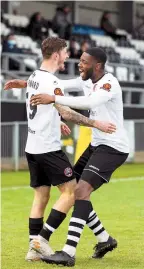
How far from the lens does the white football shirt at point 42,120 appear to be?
856 centimetres

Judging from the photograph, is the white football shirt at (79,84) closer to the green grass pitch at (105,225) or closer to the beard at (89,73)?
the beard at (89,73)

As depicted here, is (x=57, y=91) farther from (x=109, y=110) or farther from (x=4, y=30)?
(x=4, y=30)

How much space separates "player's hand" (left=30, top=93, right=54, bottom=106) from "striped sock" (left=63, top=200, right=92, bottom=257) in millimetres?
1060

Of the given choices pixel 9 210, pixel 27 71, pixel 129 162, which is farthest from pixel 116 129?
pixel 27 71

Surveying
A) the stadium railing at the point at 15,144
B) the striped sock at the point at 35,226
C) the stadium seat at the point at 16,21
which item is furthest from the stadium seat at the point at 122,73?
the striped sock at the point at 35,226

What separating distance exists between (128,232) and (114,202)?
3938mm

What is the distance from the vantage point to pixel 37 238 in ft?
28.5

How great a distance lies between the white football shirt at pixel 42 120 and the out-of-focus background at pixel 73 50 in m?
4.45

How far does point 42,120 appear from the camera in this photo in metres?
8.61

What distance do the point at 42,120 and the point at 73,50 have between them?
22287mm

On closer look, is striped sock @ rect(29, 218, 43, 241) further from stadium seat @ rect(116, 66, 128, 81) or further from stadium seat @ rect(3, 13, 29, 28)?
stadium seat @ rect(3, 13, 29, 28)

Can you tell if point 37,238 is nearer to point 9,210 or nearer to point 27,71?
point 9,210

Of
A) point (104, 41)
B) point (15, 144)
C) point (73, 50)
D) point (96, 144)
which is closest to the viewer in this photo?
point (96, 144)

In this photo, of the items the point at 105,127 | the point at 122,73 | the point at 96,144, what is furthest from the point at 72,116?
the point at 122,73
